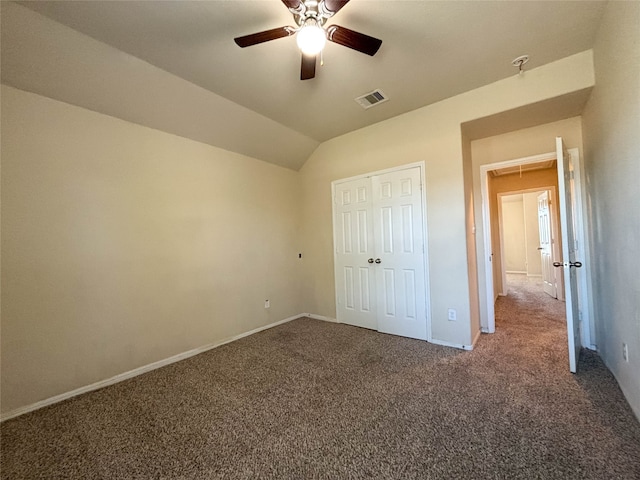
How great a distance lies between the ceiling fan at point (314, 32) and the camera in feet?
5.05

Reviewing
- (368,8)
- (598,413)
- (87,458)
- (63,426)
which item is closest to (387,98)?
(368,8)

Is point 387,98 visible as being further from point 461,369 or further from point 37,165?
point 37,165

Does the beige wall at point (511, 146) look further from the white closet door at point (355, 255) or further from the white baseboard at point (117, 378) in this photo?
the white baseboard at point (117, 378)

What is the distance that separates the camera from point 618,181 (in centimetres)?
187

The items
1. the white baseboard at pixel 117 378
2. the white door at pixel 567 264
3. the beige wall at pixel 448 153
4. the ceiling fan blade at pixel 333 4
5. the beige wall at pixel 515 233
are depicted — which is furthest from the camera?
the beige wall at pixel 515 233

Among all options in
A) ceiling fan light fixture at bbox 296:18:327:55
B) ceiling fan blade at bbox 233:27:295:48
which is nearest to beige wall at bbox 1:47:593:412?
ceiling fan blade at bbox 233:27:295:48

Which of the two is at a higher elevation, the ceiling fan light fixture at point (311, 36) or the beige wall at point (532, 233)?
the ceiling fan light fixture at point (311, 36)

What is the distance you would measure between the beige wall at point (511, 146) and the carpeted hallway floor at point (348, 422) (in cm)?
128

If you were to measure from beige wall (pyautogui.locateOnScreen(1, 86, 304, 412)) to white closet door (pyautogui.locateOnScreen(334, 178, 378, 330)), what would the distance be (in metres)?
1.35

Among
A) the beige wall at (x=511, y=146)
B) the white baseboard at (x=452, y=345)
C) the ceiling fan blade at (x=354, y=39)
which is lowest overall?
the white baseboard at (x=452, y=345)

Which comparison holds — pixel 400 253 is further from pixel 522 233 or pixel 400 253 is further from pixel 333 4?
pixel 522 233

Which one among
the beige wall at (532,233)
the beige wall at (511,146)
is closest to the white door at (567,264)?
the beige wall at (511,146)

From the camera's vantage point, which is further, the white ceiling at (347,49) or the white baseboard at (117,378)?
the white baseboard at (117,378)

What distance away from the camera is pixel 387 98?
2.94 metres
